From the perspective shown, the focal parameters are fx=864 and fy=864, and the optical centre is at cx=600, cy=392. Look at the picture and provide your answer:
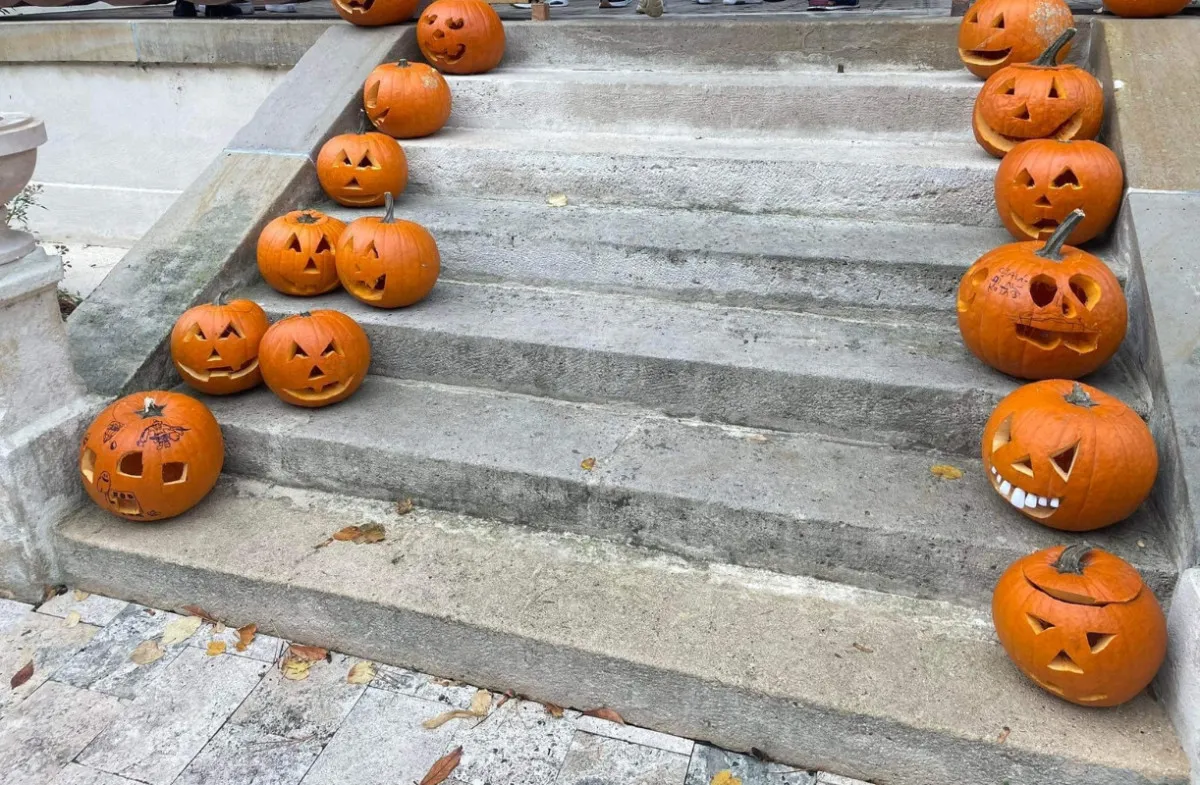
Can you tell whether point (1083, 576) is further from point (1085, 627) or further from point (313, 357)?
point (313, 357)

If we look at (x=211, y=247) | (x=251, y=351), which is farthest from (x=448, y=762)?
(x=211, y=247)

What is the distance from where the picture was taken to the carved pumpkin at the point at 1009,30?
4160 mm

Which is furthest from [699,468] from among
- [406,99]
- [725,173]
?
[406,99]

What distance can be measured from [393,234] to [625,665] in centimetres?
216

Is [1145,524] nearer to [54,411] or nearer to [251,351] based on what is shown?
[251,351]

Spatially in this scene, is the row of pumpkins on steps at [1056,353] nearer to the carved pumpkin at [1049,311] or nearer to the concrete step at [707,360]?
the carved pumpkin at [1049,311]

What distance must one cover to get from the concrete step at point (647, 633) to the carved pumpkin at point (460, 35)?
2925 millimetres

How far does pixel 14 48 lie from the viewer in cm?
646

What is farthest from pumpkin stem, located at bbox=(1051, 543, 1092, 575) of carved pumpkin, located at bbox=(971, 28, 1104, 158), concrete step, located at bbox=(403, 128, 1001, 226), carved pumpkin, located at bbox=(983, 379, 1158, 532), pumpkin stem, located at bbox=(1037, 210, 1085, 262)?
carved pumpkin, located at bbox=(971, 28, 1104, 158)

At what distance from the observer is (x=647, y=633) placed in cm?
271

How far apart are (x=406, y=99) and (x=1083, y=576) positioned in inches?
154

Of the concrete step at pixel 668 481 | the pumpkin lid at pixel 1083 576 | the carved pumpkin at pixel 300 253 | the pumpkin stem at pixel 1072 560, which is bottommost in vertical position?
the concrete step at pixel 668 481

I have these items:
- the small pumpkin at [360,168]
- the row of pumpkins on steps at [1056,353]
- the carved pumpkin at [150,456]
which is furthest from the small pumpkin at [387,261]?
the row of pumpkins on steps at [1056,353]

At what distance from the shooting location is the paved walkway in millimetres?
2562
